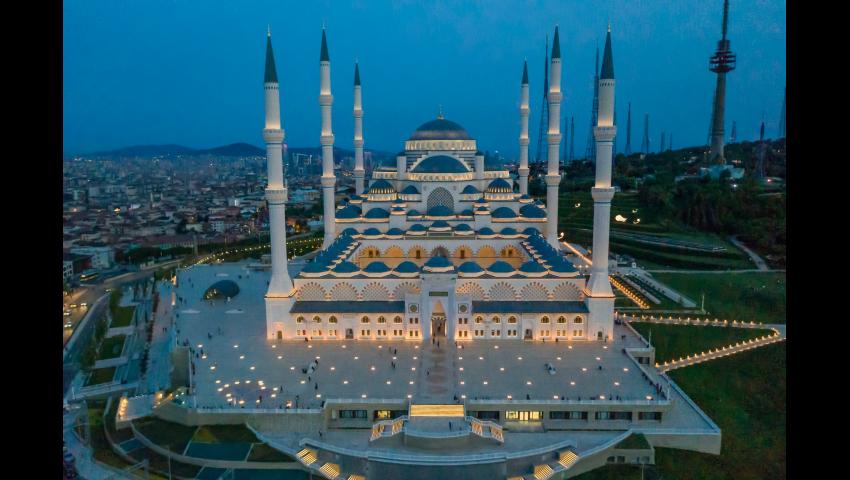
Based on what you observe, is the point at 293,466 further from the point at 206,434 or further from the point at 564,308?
the point at 564,308

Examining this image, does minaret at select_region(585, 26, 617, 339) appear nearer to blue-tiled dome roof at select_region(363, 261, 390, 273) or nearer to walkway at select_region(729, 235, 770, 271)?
blue-tiled dome roof at select_region(363, 261, 390, 273)

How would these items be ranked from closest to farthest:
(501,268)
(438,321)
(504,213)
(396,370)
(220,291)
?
1. (396,370)
2. (438,321)
3. (501,268)
4. (220,291)
5. (504,213)

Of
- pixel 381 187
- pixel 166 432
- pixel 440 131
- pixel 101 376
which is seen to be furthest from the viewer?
pixel 440 131

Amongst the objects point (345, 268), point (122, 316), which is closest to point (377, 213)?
point (345, 268)

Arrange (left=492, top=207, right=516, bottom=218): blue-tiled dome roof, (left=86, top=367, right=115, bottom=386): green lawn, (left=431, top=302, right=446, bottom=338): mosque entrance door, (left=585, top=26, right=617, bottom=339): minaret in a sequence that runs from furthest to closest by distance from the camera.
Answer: (left=492, top=207, right=516, bottom=218): blue-tiled dome roof
(left=431, top=302, right=446, bottom=338): mosque entrance door
(left=585, top=26, right=617, bottom=339): minaret
(left=86, top=367, right=115, bottom=386): green lawn

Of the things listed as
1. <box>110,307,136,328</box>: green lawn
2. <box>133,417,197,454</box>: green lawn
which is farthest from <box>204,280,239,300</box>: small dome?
<box>133,417,197,454</box>: green lawn

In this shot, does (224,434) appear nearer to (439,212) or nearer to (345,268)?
(345,268)
